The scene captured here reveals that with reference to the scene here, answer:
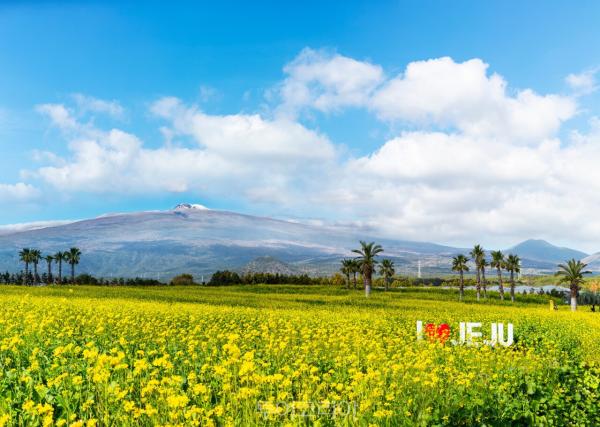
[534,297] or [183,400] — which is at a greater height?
[183,400]

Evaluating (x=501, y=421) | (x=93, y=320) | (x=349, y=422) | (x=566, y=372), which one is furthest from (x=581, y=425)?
(x=93, y=320)

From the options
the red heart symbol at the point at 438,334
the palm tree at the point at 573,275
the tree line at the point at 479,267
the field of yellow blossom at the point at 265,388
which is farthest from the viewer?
the tree line at the point at 479,267

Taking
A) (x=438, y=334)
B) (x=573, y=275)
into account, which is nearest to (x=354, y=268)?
(x=573, y=275)

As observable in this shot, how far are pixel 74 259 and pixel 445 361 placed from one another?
5498 inches

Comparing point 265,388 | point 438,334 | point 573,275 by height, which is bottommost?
point 573,275

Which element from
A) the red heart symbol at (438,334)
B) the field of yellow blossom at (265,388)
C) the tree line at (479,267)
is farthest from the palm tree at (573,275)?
the field of yellow blossom at (265,388)

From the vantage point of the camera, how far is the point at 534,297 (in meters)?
104

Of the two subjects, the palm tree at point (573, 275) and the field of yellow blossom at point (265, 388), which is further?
the palm tree at point (573, 275)

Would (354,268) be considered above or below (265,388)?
below

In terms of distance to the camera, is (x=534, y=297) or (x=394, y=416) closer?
(x=394, y=416)

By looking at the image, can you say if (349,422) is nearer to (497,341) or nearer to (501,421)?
(501,421)

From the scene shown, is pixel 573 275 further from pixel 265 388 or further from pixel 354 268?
pixel 265 388

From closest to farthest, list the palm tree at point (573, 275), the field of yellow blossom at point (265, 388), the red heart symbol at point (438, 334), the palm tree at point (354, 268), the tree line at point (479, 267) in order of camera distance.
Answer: the field of yellow blossom at point (265, 388) → the red heart symbol at point (438, 334) → the palm tree at point (573, 275) → the tree line at point (479, 267) → the palm tree at point (354, 268)

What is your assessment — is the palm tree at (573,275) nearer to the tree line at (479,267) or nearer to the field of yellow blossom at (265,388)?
the tree line at (479,267)
